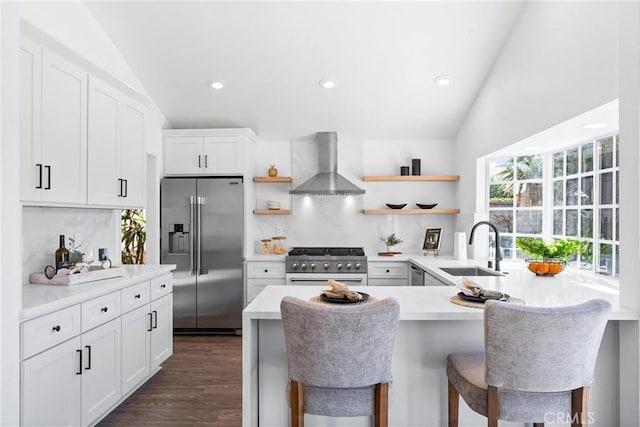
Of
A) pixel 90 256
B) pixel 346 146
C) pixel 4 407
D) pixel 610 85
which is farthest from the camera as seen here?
pixel 346 146

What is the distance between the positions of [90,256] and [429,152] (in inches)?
157

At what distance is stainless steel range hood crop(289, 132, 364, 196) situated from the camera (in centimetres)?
468

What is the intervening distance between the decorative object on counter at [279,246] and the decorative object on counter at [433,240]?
1.74 meters

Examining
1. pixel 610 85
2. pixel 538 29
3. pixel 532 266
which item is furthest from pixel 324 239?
pixel 610 85

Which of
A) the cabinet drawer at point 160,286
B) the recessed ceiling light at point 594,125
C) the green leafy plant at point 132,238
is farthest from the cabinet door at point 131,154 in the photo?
the recessed ceiling light at point 594,125

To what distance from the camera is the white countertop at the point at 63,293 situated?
190 cm

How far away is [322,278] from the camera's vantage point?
4547 mm

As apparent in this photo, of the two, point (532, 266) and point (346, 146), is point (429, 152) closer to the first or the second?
point (346, 146)

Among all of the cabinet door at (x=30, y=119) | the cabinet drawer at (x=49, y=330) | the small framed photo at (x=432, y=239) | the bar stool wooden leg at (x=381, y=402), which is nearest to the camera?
the bar stool wooden leg at (x=381, y=402)

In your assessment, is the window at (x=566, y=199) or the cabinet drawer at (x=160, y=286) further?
the cabinet drawer at (x=160, y=286)

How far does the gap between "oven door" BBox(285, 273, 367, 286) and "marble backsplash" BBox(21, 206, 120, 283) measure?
184cm

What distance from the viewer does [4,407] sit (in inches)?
65.6

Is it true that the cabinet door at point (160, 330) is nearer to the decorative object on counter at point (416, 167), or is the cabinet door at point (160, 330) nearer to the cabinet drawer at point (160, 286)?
the cabinet drawer at point (160, 286)

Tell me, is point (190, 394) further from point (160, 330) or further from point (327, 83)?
point (327, 83)
